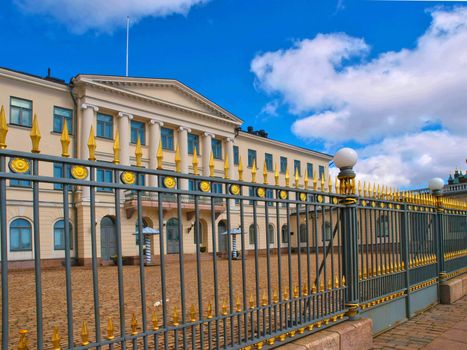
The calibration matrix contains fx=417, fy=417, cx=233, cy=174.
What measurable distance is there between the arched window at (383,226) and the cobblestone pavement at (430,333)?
153cm

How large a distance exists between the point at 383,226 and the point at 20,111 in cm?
2455

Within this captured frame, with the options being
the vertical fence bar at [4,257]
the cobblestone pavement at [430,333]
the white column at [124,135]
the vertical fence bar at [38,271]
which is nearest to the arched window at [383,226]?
the cobblestone pavement at [430,333]

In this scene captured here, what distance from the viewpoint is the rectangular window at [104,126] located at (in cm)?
2927

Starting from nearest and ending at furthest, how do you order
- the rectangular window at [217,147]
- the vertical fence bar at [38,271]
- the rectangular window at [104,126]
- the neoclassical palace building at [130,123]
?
the vertical fence bar at [38,271], the neoclassical palace building at [130,123], the rectangular window at [104,126], the rectangular window at [217,147]

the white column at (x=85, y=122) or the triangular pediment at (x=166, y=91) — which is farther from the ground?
the triangular pediment at (x=166, y=91)

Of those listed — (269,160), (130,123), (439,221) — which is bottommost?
(439,221)

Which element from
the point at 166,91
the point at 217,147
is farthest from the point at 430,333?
the point at 217,147

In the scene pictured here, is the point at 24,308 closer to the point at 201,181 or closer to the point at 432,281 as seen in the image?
the point at 201,181

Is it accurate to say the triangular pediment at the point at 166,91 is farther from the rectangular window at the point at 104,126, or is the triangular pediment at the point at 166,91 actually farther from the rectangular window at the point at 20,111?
the rectangular window at the point at 20,111

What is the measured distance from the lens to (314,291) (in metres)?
5.13

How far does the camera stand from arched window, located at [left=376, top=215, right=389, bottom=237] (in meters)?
6.85

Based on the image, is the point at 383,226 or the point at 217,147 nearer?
the point at 383,226

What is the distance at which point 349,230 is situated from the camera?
582cm

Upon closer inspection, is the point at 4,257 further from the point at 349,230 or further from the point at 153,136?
the point at 153,136
